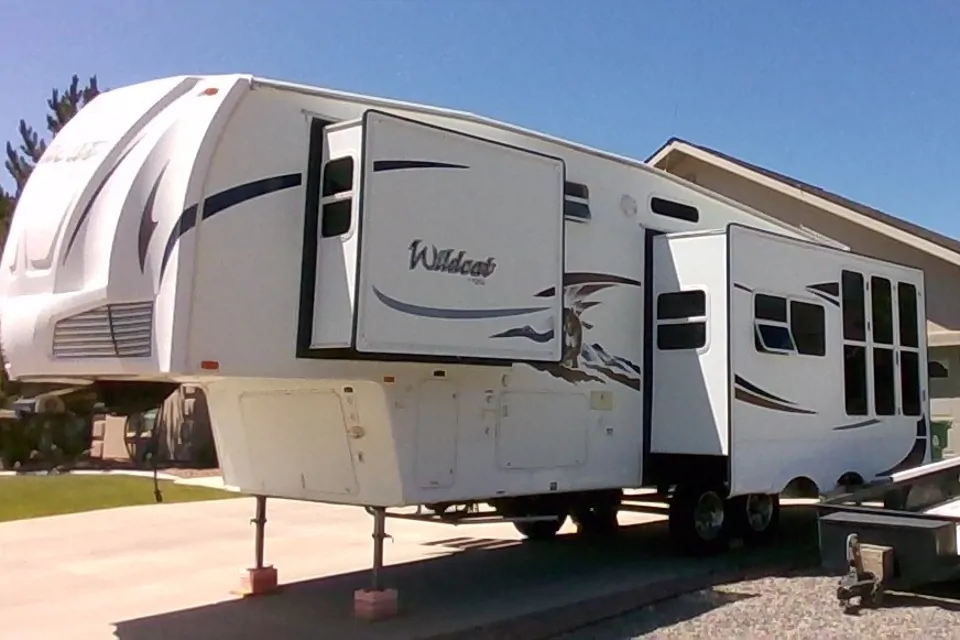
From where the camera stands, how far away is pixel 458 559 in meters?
9.95

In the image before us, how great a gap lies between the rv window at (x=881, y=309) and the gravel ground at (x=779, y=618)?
378 cm

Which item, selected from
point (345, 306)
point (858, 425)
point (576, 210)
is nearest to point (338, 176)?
point (345, 306)

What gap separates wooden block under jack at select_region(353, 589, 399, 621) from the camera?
7246 mm

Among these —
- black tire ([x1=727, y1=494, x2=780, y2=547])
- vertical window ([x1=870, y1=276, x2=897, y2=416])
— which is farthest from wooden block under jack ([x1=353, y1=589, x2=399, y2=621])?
vertical window ([x1=870, y1=276, x2=897, y2=416])

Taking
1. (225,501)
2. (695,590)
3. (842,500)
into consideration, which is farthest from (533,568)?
(225,501)

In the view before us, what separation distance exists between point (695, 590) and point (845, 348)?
3.72m

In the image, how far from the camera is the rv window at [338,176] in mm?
6758

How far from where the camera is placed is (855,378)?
10.9m

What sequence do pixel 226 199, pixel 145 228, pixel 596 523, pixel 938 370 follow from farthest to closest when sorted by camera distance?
1. pixel 938 370
2. pixel 596 523
3. pixel 226 199
4. pixel 145 228

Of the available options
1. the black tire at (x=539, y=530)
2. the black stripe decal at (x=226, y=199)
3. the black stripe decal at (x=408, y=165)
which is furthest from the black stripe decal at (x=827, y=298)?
the black stripe decal at (x=226, y=199)

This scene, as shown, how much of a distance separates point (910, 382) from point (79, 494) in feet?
39.1

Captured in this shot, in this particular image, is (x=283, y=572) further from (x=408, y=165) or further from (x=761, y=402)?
(x=761, y=402)

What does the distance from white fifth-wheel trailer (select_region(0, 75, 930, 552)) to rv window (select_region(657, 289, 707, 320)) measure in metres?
0.02

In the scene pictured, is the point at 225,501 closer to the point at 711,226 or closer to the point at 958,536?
the point at 711,226
